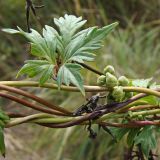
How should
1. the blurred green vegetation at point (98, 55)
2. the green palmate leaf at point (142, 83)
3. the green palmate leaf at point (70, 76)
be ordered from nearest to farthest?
the green palmate leaf at point (70, 76)
the green palmate leaf at point (142, 83)
the blurred green vegetation at point (98, 55)

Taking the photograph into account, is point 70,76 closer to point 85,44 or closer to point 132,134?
point 85,44

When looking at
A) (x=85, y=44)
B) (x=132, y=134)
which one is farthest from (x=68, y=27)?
(x=132, y=134)

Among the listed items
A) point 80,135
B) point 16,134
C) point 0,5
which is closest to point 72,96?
point 80,135

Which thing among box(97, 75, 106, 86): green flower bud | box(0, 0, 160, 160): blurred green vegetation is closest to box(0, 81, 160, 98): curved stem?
box(97, 75, 106, 86): green flower bud

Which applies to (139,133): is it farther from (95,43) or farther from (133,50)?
(133,50)

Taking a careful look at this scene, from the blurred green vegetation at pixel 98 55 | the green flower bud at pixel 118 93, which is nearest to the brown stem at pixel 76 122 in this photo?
the green flower bud at pixel 118 93

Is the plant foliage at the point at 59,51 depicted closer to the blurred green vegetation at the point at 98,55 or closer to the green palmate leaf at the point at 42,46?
the green palmate leaf at the point at 42,46

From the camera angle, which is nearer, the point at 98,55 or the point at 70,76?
the point at 70,76

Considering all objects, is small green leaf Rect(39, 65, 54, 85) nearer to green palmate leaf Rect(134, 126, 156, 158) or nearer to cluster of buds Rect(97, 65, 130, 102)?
cluster of buds Rect(97, 65, 130, 102)
